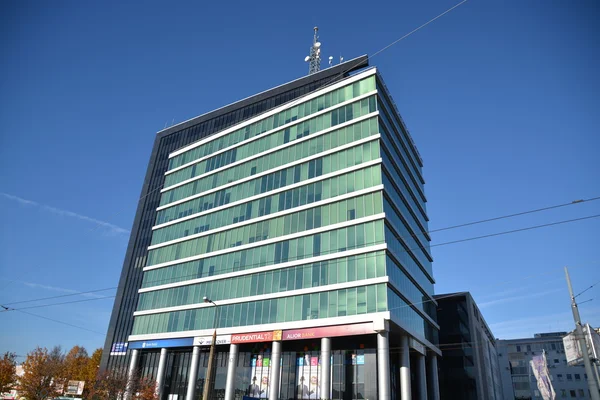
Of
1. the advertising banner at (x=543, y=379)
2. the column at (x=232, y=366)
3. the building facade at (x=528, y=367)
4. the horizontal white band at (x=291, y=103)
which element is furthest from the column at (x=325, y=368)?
the building facade at (x=528, y=367)

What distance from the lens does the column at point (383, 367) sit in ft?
121

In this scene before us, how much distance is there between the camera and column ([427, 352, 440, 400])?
52.0 meters

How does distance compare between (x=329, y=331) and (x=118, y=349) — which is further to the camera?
(x=118, y=349)

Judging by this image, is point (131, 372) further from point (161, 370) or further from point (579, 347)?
point (579, 347)

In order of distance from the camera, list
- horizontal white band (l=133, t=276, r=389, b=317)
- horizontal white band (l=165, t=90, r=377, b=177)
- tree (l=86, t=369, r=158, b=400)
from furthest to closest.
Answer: horizontal white band (l=165, t=90, r=377, b=177) < tree (l=86, t=369, r=158, b=400) < horizontal white band (l=133, t=276, r=389, b=317)

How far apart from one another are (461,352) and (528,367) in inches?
1857

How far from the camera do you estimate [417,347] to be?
46500 millimetres

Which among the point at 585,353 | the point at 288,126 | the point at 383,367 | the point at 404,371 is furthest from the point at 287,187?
the point at 585,353

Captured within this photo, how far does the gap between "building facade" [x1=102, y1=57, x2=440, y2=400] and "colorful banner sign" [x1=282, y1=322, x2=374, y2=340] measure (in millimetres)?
112

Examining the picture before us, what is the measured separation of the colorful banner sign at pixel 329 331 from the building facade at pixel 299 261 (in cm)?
11

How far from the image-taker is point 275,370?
42812mm

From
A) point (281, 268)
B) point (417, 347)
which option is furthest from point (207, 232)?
point (417, 347)

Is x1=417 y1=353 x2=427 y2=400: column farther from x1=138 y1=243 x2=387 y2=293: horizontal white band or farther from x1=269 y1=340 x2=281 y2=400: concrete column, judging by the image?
x1=138 y1=243 x2=387 y2=293: horizontal white band

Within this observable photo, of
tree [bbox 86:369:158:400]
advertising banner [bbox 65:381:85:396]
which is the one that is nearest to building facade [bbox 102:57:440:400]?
tree [bbox 86:369:158:400]
